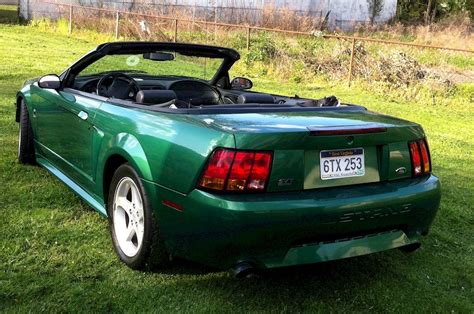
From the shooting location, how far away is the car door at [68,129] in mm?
3779

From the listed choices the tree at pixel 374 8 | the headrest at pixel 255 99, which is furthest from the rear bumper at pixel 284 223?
the tree at pixel 374 8

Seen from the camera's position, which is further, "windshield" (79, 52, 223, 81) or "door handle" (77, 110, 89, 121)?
"windshield" (79, 52, 223, 81)

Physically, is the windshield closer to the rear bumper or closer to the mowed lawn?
the mowed lawn

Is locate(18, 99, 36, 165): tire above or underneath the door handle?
underneath

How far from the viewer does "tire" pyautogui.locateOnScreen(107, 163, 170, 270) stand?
310cm

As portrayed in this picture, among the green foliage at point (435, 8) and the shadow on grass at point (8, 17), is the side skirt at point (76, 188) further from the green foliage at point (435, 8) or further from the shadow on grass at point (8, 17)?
the green foliage at point (435, 8)

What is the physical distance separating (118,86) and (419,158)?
2.17 m

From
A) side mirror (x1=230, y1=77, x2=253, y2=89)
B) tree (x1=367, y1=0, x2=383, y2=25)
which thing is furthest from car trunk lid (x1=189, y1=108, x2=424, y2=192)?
tree (x1=367, y1=0, x2=383, y2=25)

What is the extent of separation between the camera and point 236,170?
2.73 m

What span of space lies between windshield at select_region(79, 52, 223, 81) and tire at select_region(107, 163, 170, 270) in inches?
47.8

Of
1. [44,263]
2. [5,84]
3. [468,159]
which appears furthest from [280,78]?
[44,263]

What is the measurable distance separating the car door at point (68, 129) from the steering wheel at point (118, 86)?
0.19 m

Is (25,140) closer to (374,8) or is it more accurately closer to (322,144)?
(322,144)

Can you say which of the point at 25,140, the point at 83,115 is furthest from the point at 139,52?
the point at 25,140
